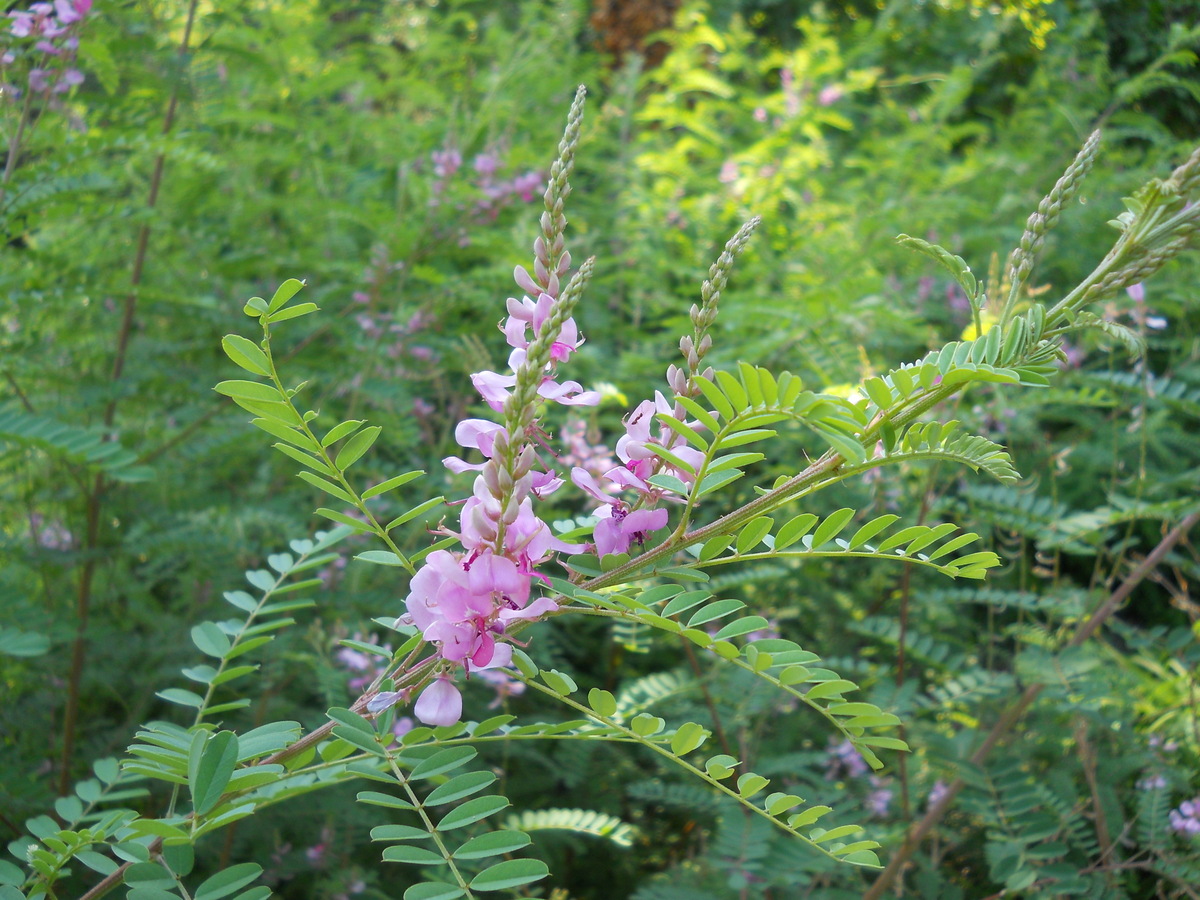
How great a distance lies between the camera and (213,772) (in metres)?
0.72

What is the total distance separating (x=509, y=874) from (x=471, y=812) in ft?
0.27

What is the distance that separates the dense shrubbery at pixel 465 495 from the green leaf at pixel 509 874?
15cm

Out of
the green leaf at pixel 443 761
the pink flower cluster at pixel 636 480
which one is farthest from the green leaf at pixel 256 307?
the green leaf at pixel 443 761

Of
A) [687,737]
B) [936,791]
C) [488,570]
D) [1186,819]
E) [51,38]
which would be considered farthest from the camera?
[936,791]

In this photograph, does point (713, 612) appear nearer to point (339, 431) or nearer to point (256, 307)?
point (339, 431)

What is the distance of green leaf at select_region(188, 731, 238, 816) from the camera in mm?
700

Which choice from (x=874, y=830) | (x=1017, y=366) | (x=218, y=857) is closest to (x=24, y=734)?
(x=218, y=857)

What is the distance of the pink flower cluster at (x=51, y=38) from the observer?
1.56m

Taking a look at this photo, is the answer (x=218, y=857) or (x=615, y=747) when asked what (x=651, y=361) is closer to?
(x=615, y=747)

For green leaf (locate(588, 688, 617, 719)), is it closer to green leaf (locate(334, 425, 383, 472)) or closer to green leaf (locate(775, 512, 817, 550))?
green leaf (locate(775, 512, 817, 550))

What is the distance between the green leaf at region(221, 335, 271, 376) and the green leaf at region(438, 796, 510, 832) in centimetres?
43

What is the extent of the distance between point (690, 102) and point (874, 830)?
17.9ft

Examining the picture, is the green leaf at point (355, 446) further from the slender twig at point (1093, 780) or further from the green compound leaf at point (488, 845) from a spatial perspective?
the slender twig at point (1093, 780)

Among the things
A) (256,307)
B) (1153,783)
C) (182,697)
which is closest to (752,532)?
(256,307)
